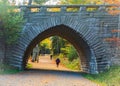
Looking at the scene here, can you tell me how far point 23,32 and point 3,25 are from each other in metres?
1.70

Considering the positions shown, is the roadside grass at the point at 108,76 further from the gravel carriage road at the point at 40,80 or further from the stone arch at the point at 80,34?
the stone arch at the point at 80,34

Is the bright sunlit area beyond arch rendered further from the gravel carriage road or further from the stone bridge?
the gravel carriage road

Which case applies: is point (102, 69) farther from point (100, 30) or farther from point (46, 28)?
point (46, 28)

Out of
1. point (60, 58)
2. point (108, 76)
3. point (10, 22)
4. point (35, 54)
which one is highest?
point (35, 54)

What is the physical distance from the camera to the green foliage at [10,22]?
85.6 ft

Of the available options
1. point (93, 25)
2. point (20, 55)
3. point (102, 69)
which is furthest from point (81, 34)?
point (20, 55)

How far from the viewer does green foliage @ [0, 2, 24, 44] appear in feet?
85.6

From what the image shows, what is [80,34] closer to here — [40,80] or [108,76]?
[108,76]

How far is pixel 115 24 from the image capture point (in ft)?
88.7

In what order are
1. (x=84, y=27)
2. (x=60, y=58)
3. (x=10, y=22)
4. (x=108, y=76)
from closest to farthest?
(x=108, y=76), (x=10, y=22), (x=84, y=27), (x=60, y=58)

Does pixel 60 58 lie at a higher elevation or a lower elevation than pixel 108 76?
higher

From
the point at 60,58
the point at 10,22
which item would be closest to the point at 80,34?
the point at 10,22

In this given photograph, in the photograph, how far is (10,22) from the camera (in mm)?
26219

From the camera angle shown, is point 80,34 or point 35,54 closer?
point 80,34
